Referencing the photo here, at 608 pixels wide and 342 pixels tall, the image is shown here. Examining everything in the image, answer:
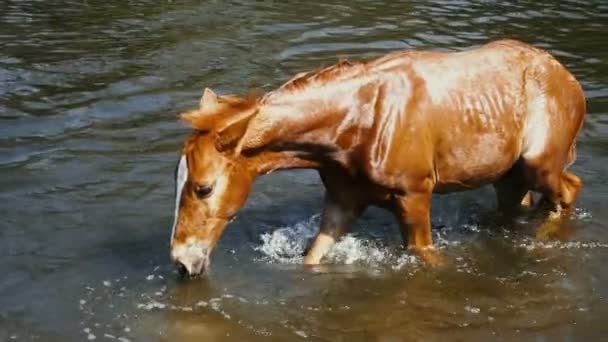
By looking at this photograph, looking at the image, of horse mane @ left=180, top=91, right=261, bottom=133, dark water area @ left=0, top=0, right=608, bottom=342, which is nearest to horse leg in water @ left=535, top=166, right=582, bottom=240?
dark water area @ left=0, top=0, right=608, bottom=342

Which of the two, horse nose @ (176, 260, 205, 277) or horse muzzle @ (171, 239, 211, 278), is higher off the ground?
horse muzzle @ (171, 239, 211, 278)

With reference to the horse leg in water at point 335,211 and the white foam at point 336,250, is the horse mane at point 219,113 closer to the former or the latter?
the horse leg in water at point 335,211

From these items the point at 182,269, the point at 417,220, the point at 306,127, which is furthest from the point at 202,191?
the point at 417,220

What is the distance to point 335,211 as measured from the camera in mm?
6957

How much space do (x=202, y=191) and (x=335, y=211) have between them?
1.31m

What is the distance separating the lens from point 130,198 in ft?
28.3

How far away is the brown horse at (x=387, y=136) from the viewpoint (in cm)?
608

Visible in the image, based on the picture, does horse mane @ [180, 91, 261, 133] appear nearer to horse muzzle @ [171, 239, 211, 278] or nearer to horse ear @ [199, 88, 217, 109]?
horse ear @ [199, 88, 217, 109]

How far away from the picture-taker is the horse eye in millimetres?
6000

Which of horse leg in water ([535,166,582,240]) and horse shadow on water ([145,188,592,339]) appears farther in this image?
horse leg in water ([535,166,582,240])

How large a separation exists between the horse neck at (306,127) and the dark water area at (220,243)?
41.8 inches

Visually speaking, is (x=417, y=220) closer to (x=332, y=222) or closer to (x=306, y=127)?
Answer: (x=332, y=222)

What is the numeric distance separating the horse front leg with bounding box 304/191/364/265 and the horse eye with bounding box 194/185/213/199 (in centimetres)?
119

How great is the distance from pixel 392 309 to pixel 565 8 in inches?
482
